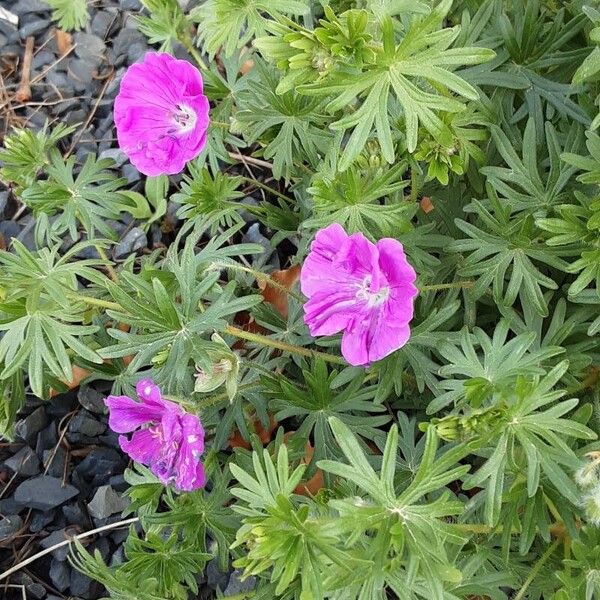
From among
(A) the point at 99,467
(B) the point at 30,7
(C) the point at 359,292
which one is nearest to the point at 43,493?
(A) the point at 99,467

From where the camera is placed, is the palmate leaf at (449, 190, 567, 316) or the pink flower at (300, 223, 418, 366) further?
the palmate leaf at (449, 190, 567, 316)

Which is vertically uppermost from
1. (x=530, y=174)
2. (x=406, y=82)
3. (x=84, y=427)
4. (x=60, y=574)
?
(x=406, y=82)

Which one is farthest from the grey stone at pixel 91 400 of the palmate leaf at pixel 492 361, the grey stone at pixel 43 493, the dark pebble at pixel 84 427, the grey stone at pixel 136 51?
the grey stone at pixel 136 51

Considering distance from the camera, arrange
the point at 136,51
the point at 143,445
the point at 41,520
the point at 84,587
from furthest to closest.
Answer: the point at 136,51, the point at 41,520, the point at 84,587, the point at 143,445

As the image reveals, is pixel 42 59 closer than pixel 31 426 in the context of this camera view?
No

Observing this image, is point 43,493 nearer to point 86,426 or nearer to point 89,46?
point 86,426

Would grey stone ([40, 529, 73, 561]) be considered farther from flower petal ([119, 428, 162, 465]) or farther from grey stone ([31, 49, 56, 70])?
grey stone ([31, 49, 56, 70])

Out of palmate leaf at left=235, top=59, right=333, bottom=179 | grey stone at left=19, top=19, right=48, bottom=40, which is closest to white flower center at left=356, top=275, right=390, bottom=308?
palmate leaf at left=235, top=59, right=333, bottom=179
